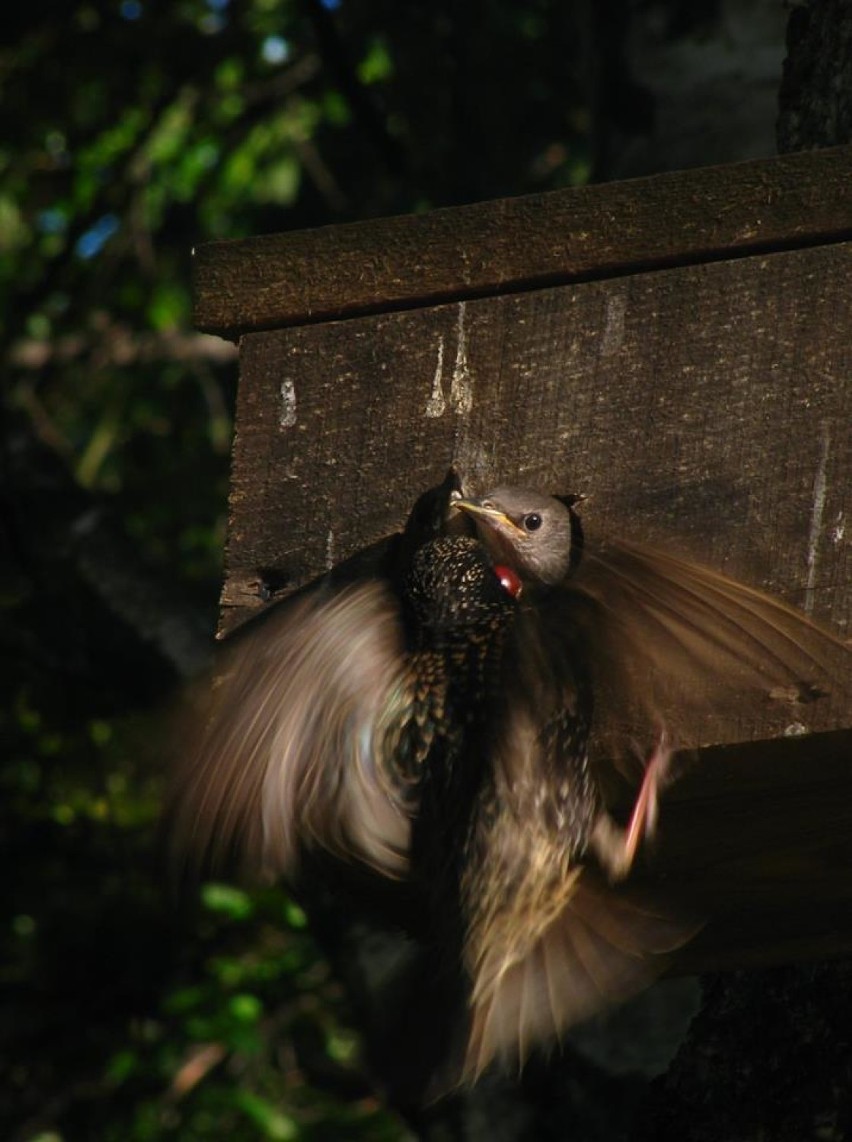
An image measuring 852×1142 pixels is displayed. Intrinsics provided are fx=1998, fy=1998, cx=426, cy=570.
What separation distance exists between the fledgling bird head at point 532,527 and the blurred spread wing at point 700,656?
0.13 m

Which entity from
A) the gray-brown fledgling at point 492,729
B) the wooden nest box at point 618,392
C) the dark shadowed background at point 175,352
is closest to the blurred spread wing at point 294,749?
the gray-brown fledgling at point 492,729

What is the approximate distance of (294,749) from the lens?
2.53m

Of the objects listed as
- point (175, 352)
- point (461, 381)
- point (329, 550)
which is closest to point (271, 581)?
point (329, 550)

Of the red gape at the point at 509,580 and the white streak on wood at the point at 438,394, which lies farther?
the red gape at the point at 509,580

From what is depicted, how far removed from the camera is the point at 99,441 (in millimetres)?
7383

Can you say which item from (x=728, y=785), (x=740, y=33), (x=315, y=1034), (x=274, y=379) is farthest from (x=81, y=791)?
(x=728, y=785)

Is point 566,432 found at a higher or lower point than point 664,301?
lower

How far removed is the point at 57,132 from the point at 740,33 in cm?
343

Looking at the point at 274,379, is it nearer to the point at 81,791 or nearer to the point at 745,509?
the point at 745,509

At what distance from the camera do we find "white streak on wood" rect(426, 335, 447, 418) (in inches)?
108

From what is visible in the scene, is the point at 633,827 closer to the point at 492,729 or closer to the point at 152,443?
the point at 492,729

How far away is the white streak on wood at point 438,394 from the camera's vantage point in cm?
275

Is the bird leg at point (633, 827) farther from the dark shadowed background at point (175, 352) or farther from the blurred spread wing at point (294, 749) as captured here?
the dark shadowed background at point (175, 352)

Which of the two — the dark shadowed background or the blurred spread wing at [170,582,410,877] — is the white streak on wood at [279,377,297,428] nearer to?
the blurred spread wing at [170,582,410,877]
